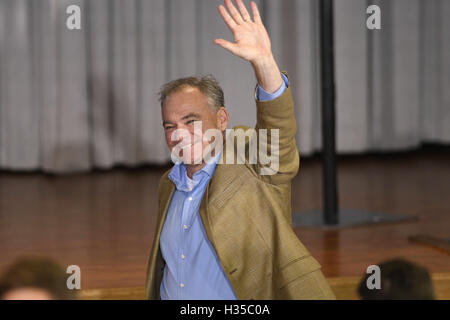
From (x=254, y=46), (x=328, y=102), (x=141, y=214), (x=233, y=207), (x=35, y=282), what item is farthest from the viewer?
(x=141, y=214)

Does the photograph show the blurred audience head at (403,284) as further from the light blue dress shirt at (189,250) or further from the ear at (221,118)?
the ear at (221,118)

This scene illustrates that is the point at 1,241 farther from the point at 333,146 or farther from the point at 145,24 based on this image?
the point at 145,24

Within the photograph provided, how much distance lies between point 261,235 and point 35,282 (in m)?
0.46

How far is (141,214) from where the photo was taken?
3.64m

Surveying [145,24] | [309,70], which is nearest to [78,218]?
[145,24]

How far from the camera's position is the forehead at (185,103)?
4.68 ft

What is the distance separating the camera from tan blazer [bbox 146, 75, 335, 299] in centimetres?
137

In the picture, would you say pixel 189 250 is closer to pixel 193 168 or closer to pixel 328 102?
pixel 193 168

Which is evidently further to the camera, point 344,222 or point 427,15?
point 427,15

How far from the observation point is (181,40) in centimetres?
528

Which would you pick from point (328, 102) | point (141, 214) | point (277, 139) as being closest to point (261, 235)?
point (277, 139)

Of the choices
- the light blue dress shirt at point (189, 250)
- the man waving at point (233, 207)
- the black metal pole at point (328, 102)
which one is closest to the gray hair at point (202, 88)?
the man waving at point (233, 207)
